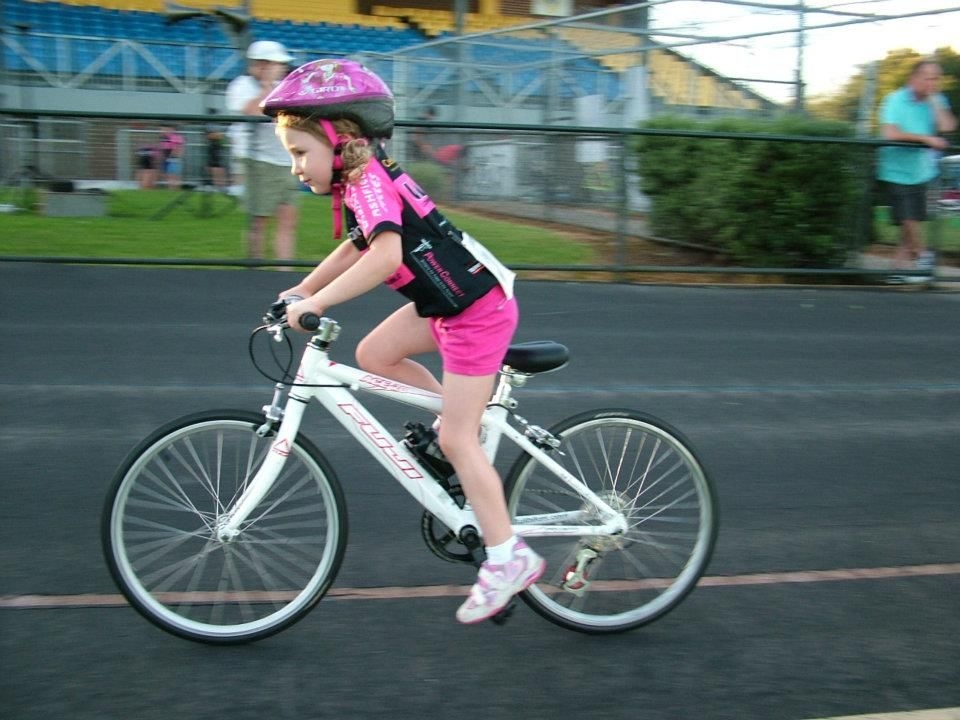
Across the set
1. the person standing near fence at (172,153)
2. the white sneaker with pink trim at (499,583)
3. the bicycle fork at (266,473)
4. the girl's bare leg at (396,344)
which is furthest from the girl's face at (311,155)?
the person standing near fence at (172,153)

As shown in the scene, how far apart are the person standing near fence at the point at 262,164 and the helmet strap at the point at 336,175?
6976 millimetres

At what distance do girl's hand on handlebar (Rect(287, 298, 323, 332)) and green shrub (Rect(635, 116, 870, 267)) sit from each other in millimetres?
8382

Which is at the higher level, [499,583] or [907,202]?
[907,202]

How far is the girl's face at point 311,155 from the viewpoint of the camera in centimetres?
351

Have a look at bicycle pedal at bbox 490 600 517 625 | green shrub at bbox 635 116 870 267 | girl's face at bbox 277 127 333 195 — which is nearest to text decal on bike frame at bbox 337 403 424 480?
bicycle pedal at bbox 490 600 517 625

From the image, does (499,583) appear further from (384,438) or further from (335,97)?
(335,97)

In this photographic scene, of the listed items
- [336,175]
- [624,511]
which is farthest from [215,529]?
[624,511]

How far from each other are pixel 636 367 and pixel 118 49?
1652cm

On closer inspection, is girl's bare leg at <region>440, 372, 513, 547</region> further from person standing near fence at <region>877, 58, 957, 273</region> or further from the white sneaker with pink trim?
person standing near fence at <region>877, 58, 957, 273</region>

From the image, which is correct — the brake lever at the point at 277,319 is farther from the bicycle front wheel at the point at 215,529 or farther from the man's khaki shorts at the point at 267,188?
the man's khaki shorts at the point at 267,188

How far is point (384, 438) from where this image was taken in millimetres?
3818

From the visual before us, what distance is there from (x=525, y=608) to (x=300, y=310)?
1.56 metres

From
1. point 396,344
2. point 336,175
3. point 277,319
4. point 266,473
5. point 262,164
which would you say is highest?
point 262,164

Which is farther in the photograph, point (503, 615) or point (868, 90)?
point (868, 90)
